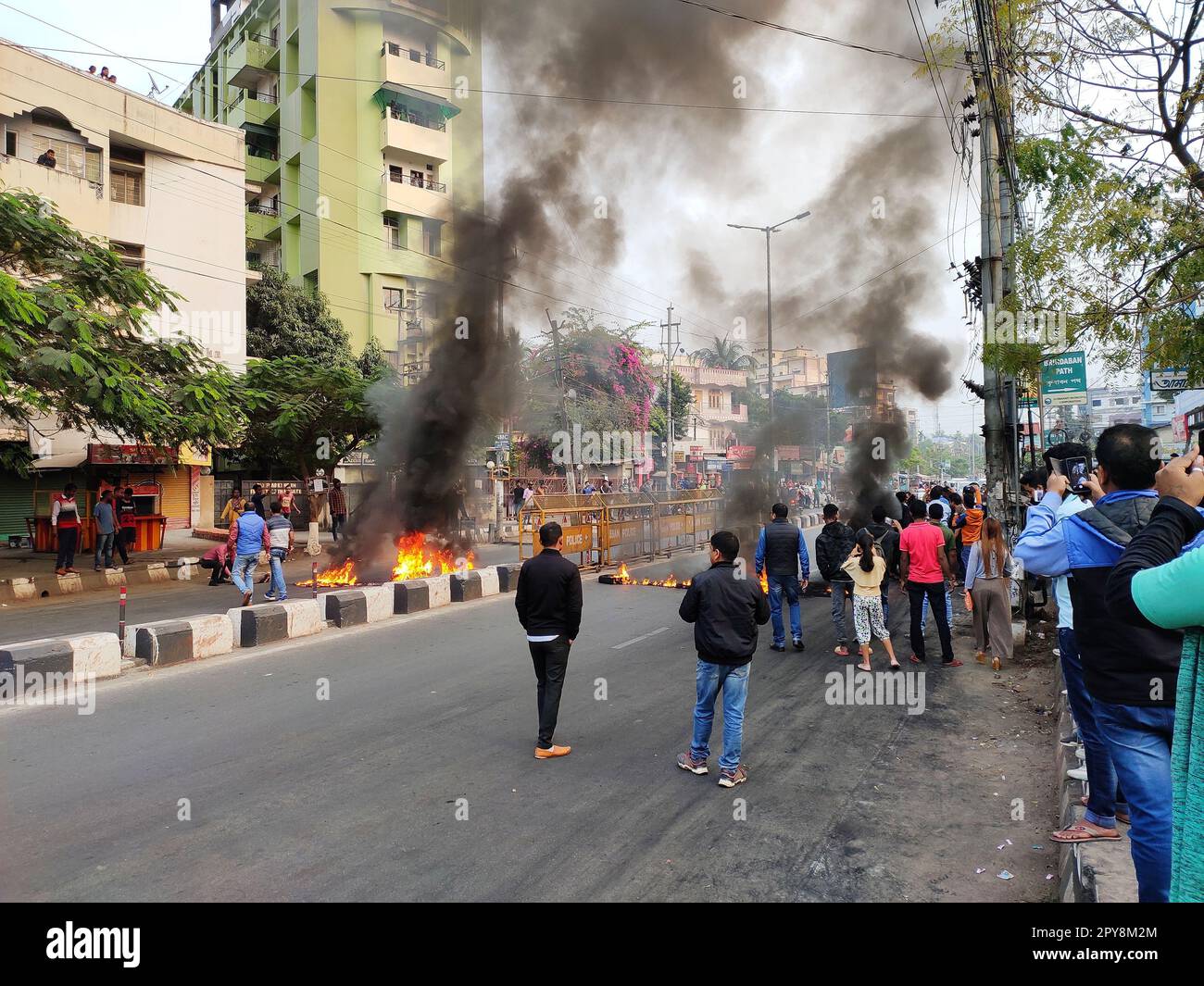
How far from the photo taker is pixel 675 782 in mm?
4438

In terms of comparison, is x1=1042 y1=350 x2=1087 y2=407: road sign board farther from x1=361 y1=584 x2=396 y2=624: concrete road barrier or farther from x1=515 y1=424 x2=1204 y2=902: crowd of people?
x1=361 y1=584 x2=396 y2=624: concrete road barrier

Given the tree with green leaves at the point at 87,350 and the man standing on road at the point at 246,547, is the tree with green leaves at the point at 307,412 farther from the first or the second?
the man standing on road at the point at 246,547

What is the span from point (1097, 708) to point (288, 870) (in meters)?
3.52

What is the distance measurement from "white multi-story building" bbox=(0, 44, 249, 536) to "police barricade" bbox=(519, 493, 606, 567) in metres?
9.86

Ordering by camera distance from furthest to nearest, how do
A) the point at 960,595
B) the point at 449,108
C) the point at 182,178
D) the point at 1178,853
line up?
the point at 449,108, the point at 182,178, the point at 960,595, the point at 1178,853

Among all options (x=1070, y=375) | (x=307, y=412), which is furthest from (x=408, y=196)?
(x=1070, y=375)

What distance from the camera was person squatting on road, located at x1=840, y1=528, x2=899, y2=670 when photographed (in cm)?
705

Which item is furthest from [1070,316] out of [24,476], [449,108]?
[449,108]

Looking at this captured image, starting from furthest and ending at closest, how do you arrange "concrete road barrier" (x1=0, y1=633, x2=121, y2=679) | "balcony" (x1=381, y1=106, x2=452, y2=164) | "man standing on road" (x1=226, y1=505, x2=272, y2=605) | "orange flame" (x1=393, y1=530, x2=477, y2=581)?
"balcony" (x1=381, y1=106, x2=452, y2=164) → "orange flame" (x1=393, y1=530, x2=477, y2=581) → "man standing on road" (x1=226, y1=505, x2=272, y2=605) → "concrete road barrier" (x1=0, y1=633, x2=121, y2=679)

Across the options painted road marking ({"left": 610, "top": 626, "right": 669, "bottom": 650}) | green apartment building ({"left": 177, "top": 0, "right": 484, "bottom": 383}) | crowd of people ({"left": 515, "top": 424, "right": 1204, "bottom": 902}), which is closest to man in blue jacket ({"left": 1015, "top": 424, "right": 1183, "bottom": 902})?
crowd of people ({"left": 515, "top": 424, "right": 1204, "bottom": 902})

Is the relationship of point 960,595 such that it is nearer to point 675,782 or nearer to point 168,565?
point 675,782

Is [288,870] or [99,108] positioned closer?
[288,870]

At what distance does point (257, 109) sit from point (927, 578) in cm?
3549

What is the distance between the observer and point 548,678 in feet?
16.3
